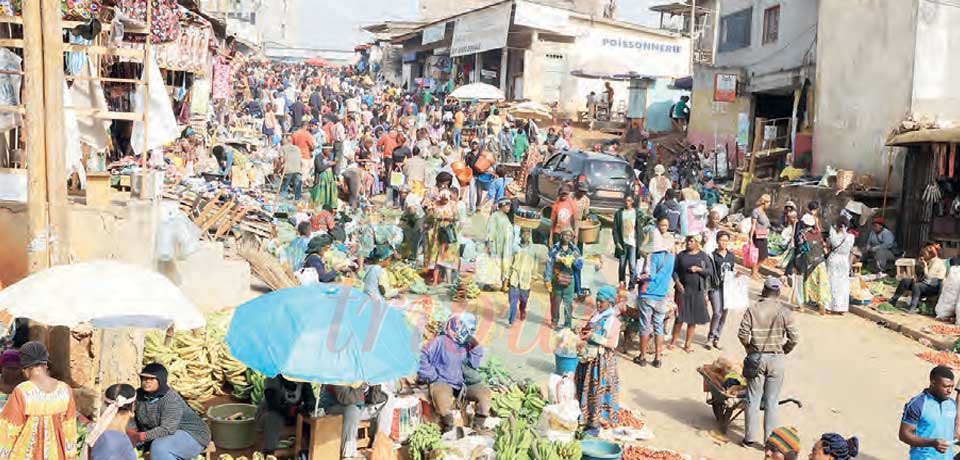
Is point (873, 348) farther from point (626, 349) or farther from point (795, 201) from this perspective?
point (795, 201)

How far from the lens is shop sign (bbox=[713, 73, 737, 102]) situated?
26.7m

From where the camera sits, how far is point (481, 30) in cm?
3741

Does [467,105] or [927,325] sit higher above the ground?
[467,105]

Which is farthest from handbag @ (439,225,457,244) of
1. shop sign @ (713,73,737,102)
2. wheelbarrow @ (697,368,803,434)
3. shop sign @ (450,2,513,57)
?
shop sign @ (450,2,513,57)

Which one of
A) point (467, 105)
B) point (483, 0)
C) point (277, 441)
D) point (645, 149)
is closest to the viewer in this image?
point (277, 441)

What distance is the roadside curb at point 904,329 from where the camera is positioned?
12.8 m

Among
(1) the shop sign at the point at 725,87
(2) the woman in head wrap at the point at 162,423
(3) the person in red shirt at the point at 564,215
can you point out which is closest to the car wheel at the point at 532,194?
(3) the person in red shirt at the point at 564,215

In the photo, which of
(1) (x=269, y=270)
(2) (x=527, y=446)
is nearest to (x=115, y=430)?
(2) (x=527, y=446)

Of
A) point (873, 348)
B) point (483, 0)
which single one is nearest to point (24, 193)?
point (873, 348)

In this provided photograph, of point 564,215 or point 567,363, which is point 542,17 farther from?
point 567,363

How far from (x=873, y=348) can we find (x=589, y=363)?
5.64 m

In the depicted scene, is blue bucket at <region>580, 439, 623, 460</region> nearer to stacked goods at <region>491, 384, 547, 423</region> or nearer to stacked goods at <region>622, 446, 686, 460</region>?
stacked goods at <region>622, 446, 686, 460</region>

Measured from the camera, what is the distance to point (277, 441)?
7.82 metres

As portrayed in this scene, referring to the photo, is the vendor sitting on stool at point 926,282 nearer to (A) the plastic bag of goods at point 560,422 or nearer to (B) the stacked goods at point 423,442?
Result: (A) the plastic bag of goods at point 560,422
